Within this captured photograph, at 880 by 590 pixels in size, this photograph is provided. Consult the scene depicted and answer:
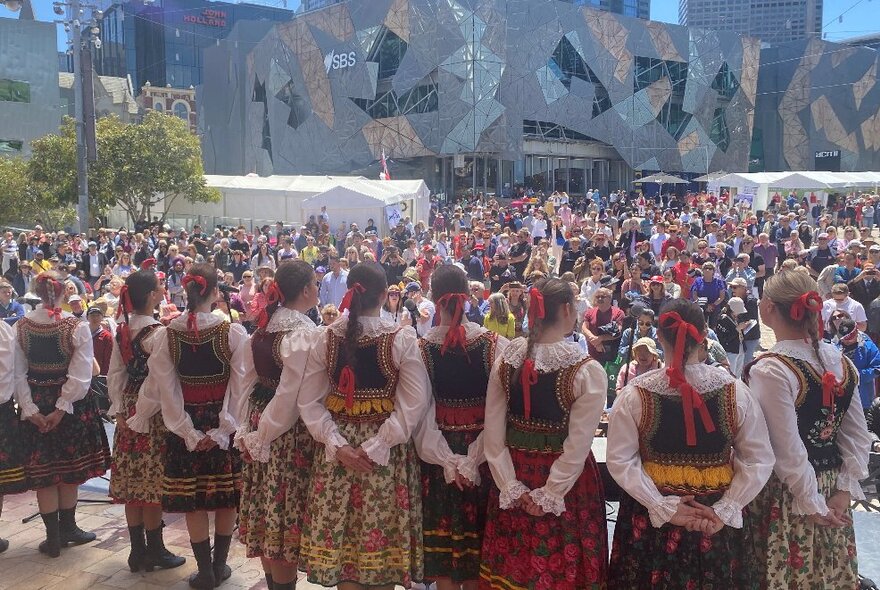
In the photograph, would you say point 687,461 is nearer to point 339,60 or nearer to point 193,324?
point 193,324

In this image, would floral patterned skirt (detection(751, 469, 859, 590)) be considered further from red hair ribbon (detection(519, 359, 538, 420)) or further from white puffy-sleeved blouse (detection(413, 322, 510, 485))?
white puffy-sleeved blouse (detection(413, 322, 510, 485))

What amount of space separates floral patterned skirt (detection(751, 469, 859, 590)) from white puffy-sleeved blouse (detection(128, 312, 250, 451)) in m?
2.64

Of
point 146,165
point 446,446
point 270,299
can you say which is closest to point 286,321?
point 270,299

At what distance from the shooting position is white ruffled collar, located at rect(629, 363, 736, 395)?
306 centimetres

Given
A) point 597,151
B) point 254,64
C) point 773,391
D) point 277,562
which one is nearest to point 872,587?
point 773,391

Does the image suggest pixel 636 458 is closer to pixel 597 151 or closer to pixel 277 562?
pixel 277 562

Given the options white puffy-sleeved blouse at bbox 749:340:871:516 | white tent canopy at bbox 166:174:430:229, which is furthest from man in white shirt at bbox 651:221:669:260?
white puffy-sleeved blouse at bbox 749:340:871:516

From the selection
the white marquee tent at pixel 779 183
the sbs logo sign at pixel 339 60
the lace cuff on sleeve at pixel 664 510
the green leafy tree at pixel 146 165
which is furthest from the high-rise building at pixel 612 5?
the lace cuff on sleeve at pixel 664 510

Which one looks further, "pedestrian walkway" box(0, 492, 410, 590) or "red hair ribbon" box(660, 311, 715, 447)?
"pedestrian walkway" box(0, 492, 410, 590)

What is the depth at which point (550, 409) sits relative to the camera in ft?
10.8

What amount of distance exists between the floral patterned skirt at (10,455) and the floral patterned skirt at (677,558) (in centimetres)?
365

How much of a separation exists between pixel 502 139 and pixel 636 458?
3452cm

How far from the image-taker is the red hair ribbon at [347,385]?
3.51 metres

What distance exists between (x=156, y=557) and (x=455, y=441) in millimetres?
2139
